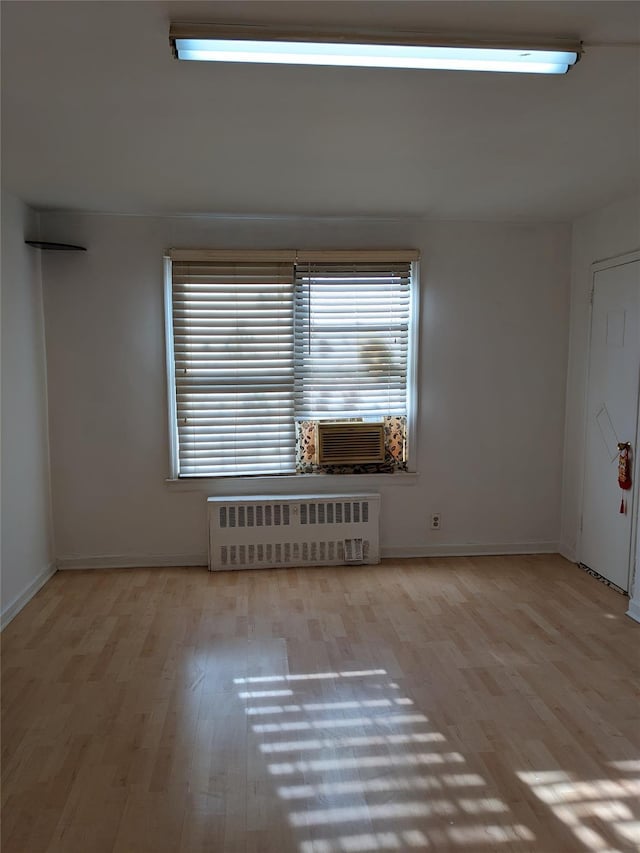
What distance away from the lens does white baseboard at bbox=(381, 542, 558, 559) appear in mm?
4797

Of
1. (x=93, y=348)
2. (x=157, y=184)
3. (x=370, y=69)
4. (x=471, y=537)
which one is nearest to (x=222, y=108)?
(x=370, y=69)

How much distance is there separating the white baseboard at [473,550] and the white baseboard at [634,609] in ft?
3.82

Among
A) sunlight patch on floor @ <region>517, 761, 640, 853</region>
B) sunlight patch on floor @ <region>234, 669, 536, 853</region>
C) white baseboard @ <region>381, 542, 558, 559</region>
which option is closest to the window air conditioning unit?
white baseboard @ <region>381, 542, 558, 559</region>

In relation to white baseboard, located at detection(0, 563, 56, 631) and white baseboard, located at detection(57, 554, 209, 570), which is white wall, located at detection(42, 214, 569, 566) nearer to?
white baseboard, located at detection(57, 554, 209, 570)

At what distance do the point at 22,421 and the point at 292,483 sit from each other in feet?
6.41

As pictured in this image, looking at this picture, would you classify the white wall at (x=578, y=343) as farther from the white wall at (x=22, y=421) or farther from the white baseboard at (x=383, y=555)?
the white wall at (x=22, y=421)

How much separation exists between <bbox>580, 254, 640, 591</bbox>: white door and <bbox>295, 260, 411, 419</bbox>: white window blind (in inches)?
54.8

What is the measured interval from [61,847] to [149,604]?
6.55ft

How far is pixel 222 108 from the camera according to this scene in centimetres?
249

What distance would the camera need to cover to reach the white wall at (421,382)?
438cm

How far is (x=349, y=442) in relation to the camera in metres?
4.63

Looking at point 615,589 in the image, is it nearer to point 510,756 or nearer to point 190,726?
point 510,756

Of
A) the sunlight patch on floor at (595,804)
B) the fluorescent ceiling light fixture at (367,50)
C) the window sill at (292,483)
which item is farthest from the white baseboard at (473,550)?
the fluorescent ceiling light fixture at (367,50)

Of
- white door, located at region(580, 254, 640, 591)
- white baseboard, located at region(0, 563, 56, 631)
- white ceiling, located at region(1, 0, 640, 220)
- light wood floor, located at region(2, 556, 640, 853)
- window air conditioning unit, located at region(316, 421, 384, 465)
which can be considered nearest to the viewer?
white ceiling, located at region(1, 0, 640, 220)
